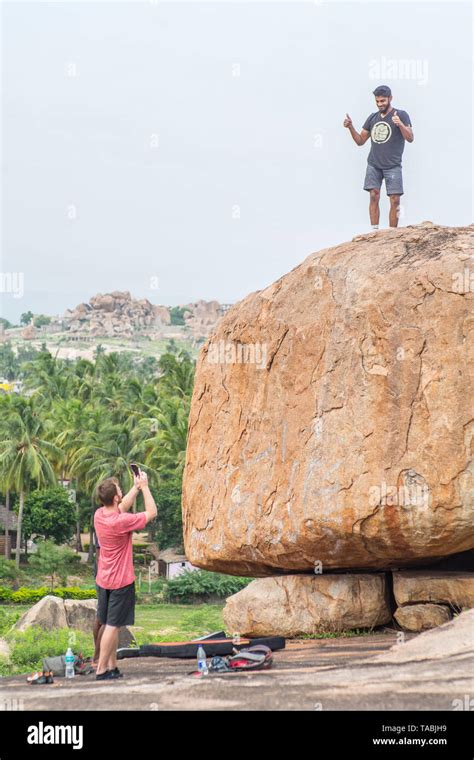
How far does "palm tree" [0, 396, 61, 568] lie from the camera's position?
169 ft

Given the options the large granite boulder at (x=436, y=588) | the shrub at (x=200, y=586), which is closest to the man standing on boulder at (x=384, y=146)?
the large granite boulder at (x=436, y=588)

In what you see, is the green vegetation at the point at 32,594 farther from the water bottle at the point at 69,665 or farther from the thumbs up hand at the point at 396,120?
the water bottle at the point at 69,665

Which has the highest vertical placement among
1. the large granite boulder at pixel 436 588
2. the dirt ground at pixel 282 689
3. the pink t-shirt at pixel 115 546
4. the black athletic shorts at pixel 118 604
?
the pink t-shirt at pixel 115 546

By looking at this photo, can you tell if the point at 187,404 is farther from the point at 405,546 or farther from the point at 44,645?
the point at 405,546

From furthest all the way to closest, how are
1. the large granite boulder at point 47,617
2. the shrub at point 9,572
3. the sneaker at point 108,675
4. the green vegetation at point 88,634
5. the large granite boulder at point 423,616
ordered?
the shrub at point 9,572, the large granite boulder at point 47,617, the green vegetation at point 88,634, the large granite boulder at point 423,616, the sneaker at point 108,675

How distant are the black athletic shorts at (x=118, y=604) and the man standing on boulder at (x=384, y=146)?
7175 mm

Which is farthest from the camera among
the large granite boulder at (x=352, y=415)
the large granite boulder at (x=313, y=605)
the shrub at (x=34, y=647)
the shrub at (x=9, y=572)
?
the shrub at (x=9, y=572)

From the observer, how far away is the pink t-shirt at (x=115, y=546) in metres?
8.87

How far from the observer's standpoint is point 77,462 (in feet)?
177

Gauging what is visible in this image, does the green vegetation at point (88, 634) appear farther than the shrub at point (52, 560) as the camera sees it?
No

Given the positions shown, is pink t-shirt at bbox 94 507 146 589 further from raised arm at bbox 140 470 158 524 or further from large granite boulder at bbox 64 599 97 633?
large granite boulder at bbox 64 599 97 633

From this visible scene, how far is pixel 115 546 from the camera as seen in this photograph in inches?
354
